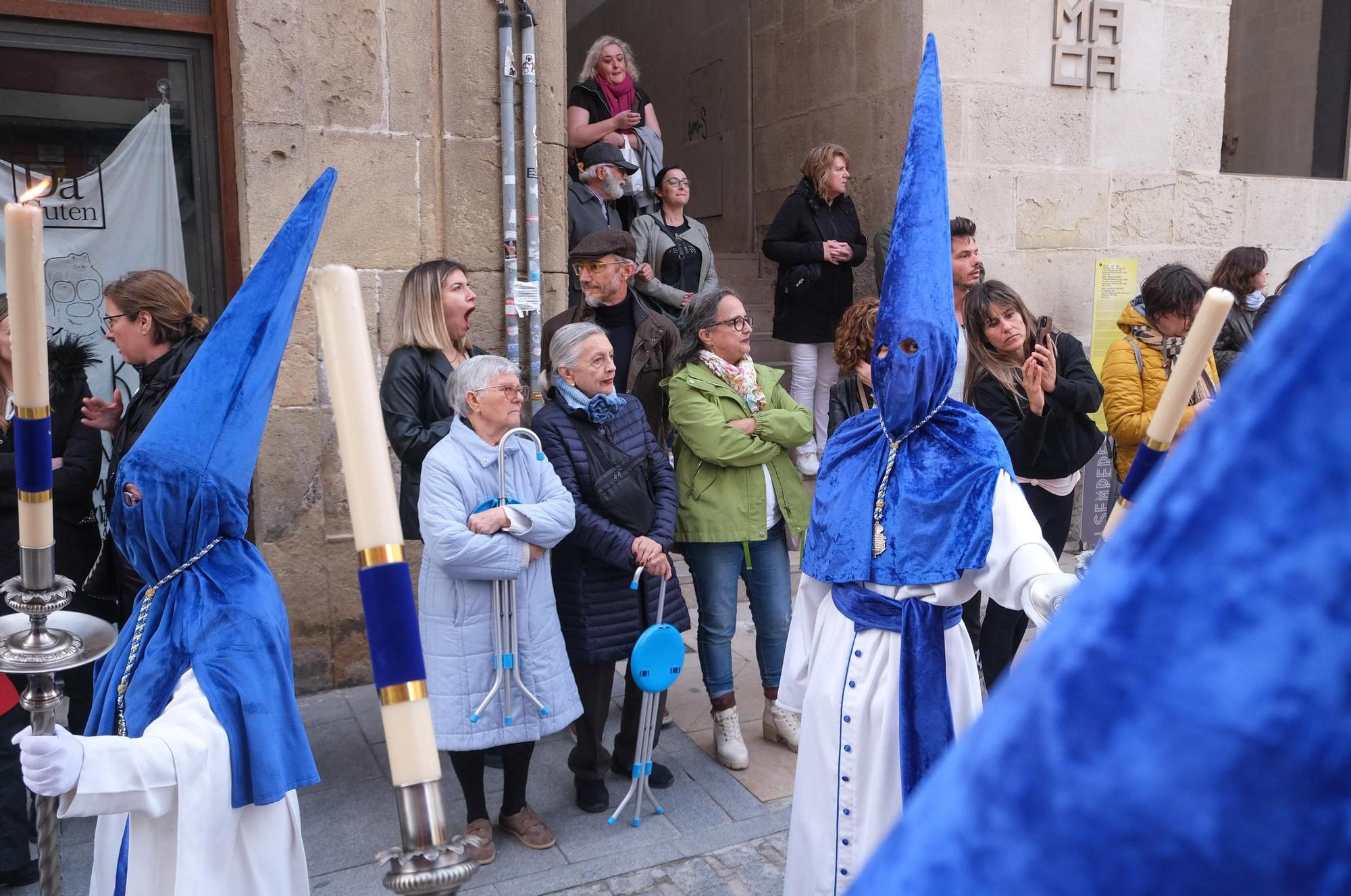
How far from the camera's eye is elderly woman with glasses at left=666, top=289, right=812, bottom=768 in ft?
A: 14.7

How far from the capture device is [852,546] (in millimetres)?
2762

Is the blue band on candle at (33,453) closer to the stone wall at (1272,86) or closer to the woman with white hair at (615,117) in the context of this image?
the woman with white hair at (615,117)

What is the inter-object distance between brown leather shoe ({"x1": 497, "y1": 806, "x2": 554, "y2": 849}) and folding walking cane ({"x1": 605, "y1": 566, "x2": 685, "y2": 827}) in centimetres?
28

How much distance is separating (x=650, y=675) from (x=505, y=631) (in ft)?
1.93

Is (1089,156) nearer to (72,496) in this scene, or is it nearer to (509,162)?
(509,162)

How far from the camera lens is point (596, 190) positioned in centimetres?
625

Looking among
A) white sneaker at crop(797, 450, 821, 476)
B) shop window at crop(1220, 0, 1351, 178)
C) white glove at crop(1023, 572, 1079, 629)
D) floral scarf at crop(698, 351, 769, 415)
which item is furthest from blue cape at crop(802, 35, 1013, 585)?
shop window at crop(1220, 0, 1351, 178)

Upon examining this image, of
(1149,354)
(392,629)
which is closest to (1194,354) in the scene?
(392,629)

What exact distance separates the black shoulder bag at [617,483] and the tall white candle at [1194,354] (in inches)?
112

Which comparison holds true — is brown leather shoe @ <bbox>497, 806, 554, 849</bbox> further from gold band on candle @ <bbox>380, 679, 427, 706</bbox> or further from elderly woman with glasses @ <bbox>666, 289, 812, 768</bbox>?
gold band on candle @ <bbox>380, 679, 427, 706</bbox>

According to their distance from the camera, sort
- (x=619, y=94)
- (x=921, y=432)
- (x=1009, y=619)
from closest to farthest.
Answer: (x=921, y=432)
(x=1009, y=619)
(x=619, y=94)

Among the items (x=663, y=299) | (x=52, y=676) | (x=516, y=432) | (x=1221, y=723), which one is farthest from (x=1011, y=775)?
(x=663, y=299)

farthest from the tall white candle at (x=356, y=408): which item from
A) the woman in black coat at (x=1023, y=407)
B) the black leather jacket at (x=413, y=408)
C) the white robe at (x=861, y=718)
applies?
the woman in black coat at (x=1023, y=407)

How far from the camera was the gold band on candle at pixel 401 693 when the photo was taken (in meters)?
0.79
